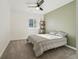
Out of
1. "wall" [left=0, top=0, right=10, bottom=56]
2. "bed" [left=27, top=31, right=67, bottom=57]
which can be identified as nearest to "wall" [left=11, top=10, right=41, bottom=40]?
"wall" [left=0, top=0, right=10, bottom=56]

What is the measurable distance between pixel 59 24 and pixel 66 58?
2.63m

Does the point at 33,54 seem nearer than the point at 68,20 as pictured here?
Yes

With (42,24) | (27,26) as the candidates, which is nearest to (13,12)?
(27,26)

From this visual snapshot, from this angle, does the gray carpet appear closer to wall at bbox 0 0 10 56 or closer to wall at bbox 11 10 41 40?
wall at bbox 0 0 10 56

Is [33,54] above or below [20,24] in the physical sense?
below

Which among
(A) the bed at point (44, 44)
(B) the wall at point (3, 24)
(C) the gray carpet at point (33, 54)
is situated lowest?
(C) the gray carpet at point (33, 54)

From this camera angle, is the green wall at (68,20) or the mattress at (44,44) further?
the green wall at (68,20)

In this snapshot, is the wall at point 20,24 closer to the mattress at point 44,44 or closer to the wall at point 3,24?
the wall at point 3,24

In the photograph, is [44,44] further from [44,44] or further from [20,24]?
[20,24]

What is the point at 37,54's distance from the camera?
2.77 m

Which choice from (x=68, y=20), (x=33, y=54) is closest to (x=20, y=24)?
(x=33, y=54)

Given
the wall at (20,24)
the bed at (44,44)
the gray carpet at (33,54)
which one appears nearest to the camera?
the gray carpet at (33,54)

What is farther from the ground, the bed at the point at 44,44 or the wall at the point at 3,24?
the wall at the point at 3,24

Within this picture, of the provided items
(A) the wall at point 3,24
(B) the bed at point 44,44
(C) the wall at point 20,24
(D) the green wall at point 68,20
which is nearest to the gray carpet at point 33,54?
(B) the bed at point 44,44
